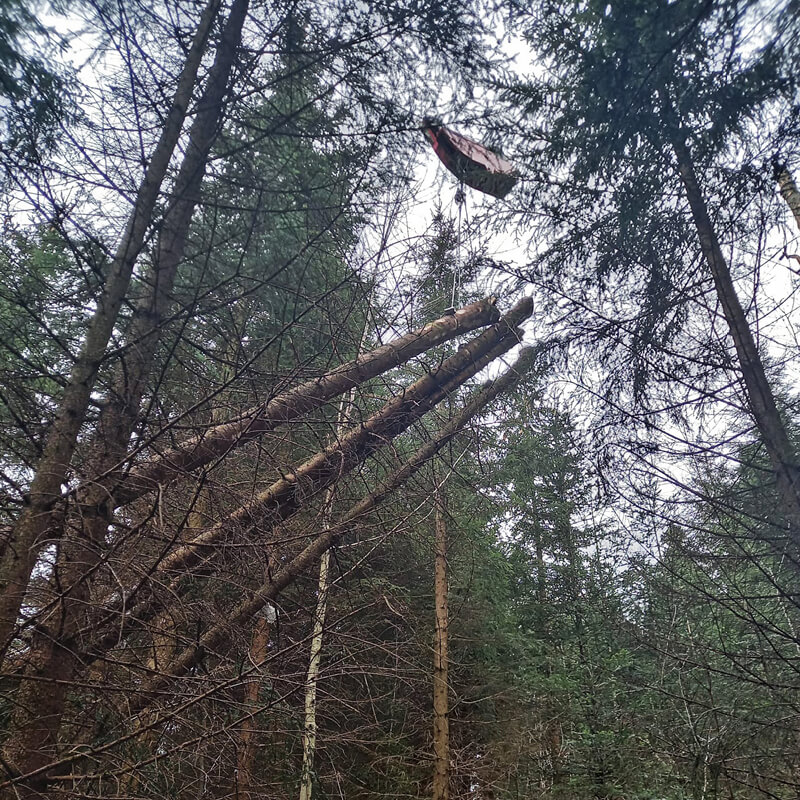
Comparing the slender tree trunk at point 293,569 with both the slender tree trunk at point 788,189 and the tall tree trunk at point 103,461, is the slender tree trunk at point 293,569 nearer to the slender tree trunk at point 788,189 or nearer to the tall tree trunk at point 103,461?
the tall tree trunk at point 103,461

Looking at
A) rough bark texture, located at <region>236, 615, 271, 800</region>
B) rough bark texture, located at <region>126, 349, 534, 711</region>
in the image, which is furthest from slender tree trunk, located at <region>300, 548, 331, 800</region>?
rough bark texture, located at <region>236, 615, 271, 800</region>

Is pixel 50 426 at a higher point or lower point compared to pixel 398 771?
higher

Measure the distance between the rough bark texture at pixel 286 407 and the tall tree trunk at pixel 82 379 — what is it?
305 mm

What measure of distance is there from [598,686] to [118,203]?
9.17m

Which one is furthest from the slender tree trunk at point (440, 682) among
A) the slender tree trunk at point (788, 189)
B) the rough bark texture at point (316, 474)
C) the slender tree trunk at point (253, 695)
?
the slender tree trunk at point (788, 189)

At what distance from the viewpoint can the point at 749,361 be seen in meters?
4.36

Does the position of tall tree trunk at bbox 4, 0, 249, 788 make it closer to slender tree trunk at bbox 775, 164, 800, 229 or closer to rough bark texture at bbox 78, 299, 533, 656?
rough bark texture at bbox 78, 299, 533, 656

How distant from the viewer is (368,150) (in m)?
3.84

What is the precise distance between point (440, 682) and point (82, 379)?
19.9 ft

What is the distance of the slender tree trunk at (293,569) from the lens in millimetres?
2330

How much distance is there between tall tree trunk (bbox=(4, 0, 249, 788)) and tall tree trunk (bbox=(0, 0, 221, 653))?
13 centimetres

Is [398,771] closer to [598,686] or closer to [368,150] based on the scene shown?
[598,686]

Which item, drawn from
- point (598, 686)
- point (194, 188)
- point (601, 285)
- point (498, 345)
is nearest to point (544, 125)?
point (601, 285)

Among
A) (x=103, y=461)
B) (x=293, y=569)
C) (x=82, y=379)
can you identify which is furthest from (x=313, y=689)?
(x=82, y=379)
